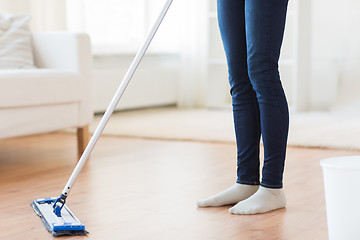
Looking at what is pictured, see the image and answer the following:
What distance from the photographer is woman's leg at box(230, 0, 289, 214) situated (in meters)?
1.80

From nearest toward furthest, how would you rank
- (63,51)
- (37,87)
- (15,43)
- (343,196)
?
(343,196) < (37,87) < (63,51) < (15,43)

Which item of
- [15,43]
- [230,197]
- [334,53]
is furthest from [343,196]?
[334,53]

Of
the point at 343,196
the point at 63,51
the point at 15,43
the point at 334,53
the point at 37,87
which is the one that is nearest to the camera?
the point at 343,196

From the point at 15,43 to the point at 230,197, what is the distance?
5.35 ft

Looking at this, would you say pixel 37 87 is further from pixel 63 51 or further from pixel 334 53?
pixel 334 53

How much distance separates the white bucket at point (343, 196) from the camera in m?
1.43

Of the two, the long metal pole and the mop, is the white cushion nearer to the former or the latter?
the mop

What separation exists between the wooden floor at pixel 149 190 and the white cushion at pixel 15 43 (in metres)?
0.44

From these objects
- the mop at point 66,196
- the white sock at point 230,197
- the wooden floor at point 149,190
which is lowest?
the wooden floor at point 149,190

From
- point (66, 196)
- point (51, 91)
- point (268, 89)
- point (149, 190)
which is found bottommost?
point (149, 190)

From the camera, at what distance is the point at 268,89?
1.86 m

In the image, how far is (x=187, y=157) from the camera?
2965 millimetres

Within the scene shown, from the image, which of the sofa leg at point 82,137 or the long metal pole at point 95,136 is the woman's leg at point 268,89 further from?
the sofa leg at point 82,137

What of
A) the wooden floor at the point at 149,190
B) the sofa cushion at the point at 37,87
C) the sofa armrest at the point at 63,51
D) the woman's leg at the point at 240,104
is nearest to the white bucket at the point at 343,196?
the wooden floor at the point at 149,190
